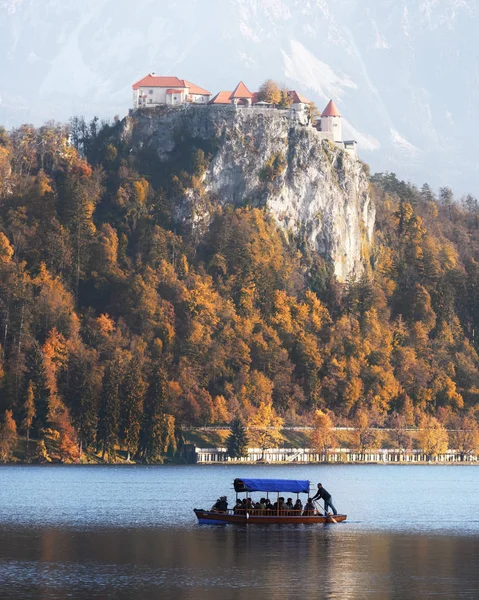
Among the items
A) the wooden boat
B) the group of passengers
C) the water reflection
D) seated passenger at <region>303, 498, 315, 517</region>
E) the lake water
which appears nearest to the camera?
the water reflection

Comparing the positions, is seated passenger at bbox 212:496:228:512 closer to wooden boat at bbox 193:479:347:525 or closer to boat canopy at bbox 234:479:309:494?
wooden boat at bbox 193:479:347:525

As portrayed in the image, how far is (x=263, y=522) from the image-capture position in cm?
10694

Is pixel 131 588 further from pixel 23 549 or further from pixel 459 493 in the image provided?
pixel 459 493

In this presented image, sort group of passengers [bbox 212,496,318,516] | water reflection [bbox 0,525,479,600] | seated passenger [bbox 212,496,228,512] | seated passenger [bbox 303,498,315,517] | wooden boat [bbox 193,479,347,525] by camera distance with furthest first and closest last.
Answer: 1. seated passenger [bbox 303,498,315,517]
2. seated passenger [bbox 212,496,228,512]
3. group of passengers [bbox 212,496,318,516]
4. wooden boat [bbox 193,479,347,525]
5. water reflection [bbox 0,525,479,600]

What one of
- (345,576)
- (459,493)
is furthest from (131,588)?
(459,493)

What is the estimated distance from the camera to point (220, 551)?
88875 mm

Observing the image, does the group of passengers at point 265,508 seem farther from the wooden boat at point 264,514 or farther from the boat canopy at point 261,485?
the boat canopy at point 261,485

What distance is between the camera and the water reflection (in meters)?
73.2

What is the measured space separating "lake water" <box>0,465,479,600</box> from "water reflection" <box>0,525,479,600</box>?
7cm

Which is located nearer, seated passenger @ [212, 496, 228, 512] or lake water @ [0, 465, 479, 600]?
lake water @ [0, 465, 479, 600]

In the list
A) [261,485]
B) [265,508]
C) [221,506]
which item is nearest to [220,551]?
[261,485]

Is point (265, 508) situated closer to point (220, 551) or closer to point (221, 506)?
point (221, 506)

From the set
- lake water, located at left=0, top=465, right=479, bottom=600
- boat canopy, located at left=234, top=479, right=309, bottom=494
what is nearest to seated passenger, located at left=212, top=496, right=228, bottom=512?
lake water, located at left=0, top=465, right=479, bottom=600

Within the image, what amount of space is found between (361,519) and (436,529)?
10.6 m
